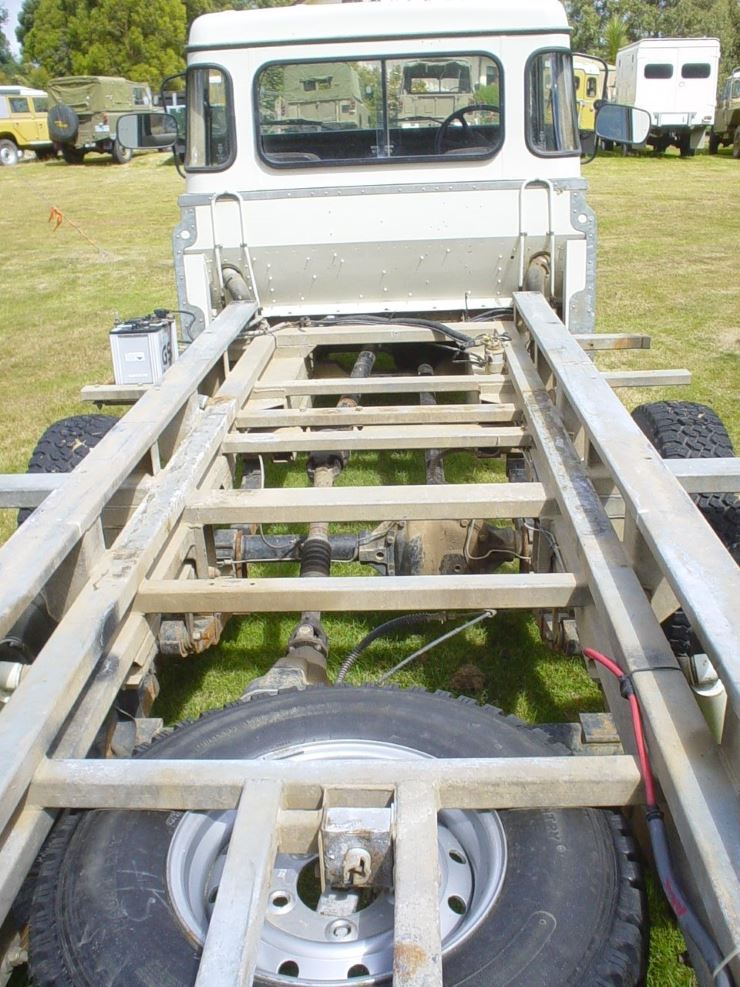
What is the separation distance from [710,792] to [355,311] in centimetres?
389

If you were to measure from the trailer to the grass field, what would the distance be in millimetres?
443

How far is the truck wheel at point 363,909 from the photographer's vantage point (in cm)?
151

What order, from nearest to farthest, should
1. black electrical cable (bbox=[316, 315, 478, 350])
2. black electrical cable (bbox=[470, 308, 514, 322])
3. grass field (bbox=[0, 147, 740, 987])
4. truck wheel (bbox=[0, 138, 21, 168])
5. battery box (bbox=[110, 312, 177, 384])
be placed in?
grass field (bbox=[0, 147, 740, 987])
battery box (bbox=[110, 312, 177, 384])
black electrical cable (bbox=[316, 315, 478, 350])
black electrical cable (bbox=[470, 308, 514, 322])
truck wheel (bbox=[0, 138, 21, 168])

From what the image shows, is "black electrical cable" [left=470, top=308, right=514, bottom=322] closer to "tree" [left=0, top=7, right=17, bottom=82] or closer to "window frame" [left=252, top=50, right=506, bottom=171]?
"window frame" [left=252, top=50, right=506, bottom=171]

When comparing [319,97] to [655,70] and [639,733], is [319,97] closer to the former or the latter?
[639,733]

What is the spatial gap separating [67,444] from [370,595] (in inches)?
75.3

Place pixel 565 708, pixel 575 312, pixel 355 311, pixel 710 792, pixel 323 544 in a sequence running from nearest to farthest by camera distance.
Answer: pixel 710 792 < pixel 323 544 < pixel 565 708 < pixel 575 312 < pixel 355 311

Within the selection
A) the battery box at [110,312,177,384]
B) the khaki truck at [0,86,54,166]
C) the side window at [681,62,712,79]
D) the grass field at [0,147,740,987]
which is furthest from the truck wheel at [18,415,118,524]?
the khaki truck at [0,86,54,166]

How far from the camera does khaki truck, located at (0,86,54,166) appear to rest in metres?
29.9

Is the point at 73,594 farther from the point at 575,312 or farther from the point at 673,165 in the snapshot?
the point at 673,165

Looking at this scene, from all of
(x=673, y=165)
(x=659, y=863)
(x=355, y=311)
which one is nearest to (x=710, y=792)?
(x=659, y=863)

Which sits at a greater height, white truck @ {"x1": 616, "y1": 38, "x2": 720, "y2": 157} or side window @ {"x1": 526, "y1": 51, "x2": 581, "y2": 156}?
white truck @ {"x1": 616, "y1": 38, "x2": 720, "y2": 157}

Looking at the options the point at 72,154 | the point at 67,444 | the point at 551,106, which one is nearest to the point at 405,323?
the point at 551,106

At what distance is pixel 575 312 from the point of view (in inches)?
185
